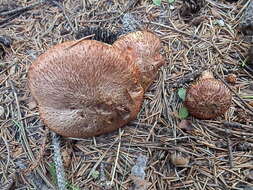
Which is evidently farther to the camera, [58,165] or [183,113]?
[183,113]

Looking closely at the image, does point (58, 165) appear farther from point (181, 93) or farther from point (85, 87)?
point (181, 93)

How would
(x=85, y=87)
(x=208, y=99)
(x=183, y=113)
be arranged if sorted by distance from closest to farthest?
(x=85, y=87)
(x=208, y=99)
(x=183, y=113)

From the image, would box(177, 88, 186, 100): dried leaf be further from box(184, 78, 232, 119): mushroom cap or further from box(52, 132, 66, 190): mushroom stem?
box(52, 132, 66, 190): mushroom stem

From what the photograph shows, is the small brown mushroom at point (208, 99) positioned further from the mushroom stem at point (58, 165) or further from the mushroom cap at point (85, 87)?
the mushroom stem at point (58, 165)

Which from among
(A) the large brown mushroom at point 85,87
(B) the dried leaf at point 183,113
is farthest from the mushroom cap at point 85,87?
(B) the dried leaf at point 183,113

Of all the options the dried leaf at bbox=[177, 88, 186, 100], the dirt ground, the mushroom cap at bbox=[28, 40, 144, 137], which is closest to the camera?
the mushroom cap at bbox=[28, 40, 144, 137]

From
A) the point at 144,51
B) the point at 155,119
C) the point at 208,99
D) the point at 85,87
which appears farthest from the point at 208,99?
the point at 85,87

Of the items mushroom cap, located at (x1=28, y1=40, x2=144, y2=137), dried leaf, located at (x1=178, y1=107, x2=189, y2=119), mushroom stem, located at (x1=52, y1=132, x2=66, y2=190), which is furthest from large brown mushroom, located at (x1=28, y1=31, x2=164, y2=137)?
dried leaf, located at (x1=178, y1=107, x2=189, y2=119)
